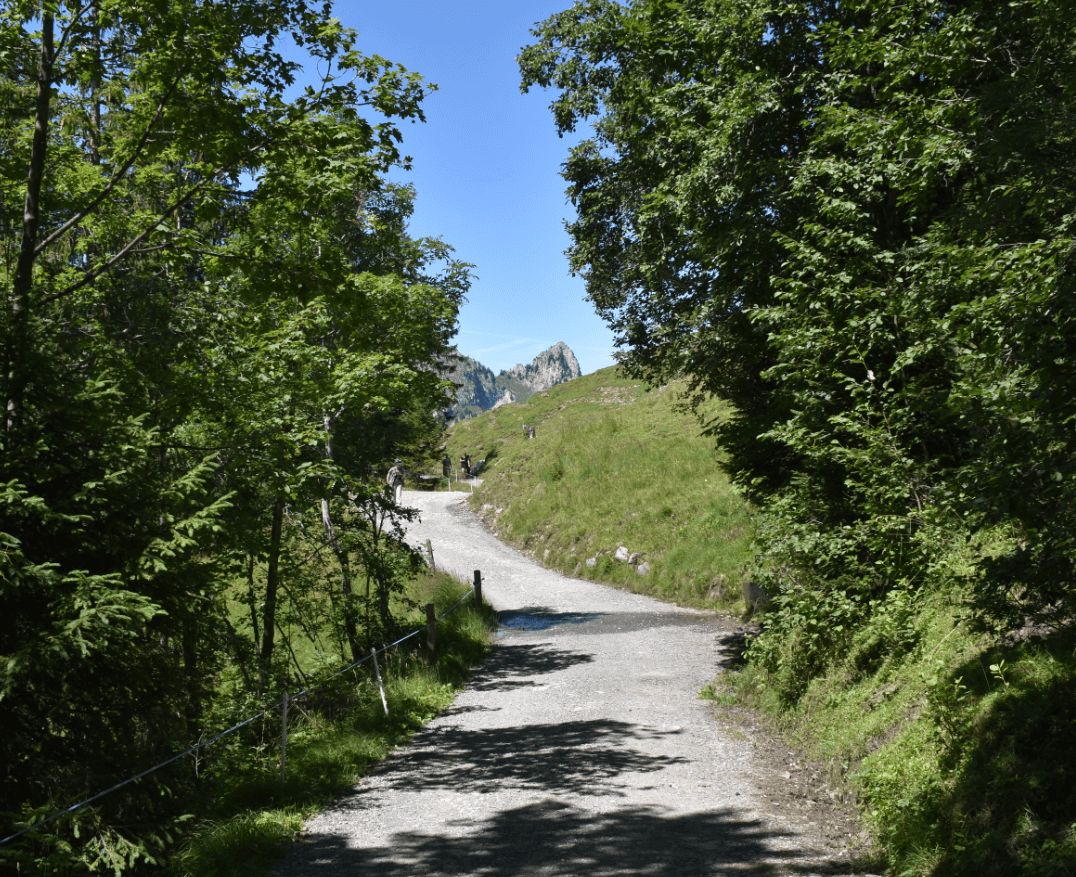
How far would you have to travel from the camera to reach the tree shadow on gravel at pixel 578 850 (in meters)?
5.44

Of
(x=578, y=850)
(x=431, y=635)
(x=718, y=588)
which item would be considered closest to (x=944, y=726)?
(x=578, y=850)

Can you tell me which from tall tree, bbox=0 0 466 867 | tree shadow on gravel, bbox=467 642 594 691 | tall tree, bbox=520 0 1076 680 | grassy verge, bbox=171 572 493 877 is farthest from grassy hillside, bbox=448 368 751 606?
tall tree, bbox=0 0 466 867

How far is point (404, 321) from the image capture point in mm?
12844

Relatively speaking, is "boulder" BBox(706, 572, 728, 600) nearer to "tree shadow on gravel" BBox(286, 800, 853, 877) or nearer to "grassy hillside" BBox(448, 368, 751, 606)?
"grassy hillside" BBox(448, 368, 751, 606)

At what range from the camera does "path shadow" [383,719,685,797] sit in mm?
7637

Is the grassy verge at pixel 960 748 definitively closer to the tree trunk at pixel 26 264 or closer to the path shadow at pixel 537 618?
the tree trunk at pixel 26 264

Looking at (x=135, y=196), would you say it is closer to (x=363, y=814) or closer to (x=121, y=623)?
(x=121, y=623)

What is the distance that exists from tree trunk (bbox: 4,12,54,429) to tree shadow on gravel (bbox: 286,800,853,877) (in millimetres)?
4036

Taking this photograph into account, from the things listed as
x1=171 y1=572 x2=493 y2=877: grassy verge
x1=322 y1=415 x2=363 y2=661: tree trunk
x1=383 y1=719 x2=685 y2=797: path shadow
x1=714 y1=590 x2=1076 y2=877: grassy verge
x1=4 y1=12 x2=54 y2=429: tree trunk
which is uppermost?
x1=4 y1=12 x2=54 y2=429: tree trunk

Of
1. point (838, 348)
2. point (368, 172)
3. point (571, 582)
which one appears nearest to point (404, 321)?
point (368, 172)

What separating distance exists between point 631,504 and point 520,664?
11703mm

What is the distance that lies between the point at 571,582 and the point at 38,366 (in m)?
19.6

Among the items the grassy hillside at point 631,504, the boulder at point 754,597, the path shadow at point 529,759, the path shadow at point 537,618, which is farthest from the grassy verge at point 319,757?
the grassy hillside at point 631,504

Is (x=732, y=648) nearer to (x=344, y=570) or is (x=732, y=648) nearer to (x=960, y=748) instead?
(x=344, y=570)
